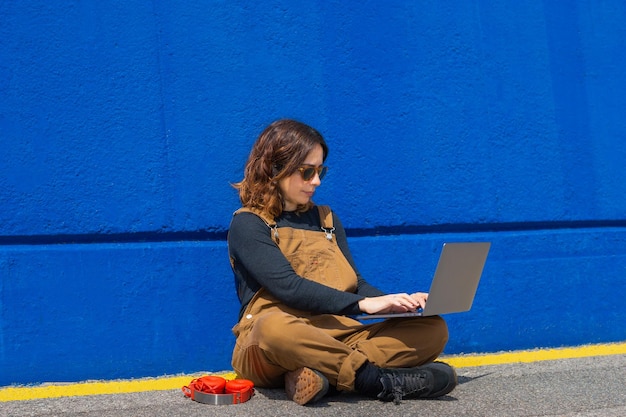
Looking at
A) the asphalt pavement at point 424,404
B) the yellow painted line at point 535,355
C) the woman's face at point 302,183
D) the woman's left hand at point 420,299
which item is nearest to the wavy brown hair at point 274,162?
the woman's face at point 302,183

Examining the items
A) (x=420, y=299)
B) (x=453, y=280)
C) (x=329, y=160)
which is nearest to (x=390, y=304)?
(x=420, y=299)

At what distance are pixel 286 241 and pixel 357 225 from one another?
27.5 inches

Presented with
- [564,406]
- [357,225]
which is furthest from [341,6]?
[564,406]

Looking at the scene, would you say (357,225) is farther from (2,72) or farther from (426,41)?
(2,72)

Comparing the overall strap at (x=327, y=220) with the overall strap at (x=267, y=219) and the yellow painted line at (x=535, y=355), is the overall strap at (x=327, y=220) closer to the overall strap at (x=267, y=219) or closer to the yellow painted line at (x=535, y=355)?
the overall strap at (x=267, y=219)

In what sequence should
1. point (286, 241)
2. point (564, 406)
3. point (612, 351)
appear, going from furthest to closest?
point (612, 351) < point (286, 241) < point (564, 406)

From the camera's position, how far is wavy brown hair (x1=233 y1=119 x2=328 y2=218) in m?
3.65

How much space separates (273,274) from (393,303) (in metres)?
0.52

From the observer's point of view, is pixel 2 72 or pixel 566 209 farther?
pixel 566 209

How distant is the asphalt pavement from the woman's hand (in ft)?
1.23

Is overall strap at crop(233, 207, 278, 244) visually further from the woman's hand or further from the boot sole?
the boot sole

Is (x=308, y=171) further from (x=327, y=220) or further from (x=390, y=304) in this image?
(x=390, y=304)

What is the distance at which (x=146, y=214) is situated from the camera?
378 cm

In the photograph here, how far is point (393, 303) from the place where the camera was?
3.30 meters
